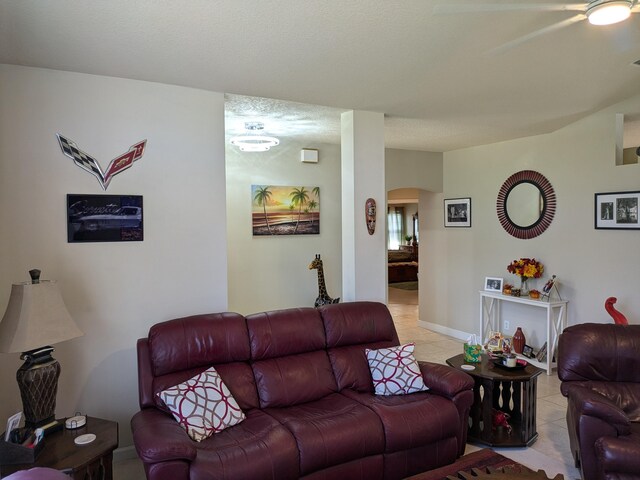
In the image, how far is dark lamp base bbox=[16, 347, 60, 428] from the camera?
7.29 ft

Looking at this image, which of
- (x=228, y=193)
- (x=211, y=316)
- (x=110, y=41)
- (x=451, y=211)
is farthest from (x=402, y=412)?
(x=451, y=211)

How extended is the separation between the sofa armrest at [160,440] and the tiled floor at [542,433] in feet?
2.14

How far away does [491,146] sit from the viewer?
5.63 metres

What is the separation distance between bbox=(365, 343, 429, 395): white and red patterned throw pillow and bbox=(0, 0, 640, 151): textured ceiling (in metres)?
1.98

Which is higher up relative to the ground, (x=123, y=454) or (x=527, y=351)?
(x=527, y=351)

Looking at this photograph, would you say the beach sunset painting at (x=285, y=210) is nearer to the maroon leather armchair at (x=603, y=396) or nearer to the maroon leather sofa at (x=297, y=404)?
the maroon leather sofa at (x=297, y=404)

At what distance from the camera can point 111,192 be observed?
2.97 meters

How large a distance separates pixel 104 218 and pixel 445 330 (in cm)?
491

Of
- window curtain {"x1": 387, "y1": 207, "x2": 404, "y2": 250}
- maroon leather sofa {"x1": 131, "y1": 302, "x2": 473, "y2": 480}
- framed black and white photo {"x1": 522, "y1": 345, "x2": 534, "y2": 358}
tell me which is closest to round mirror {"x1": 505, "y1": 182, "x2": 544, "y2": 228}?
framed black and white photo {"x1": 522, "y1": 345, "x2": 534, "y2": 358}

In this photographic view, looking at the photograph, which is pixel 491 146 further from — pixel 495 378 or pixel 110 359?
pixel 110 359

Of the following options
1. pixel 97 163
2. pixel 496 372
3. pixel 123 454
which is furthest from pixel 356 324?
pixel 97 163

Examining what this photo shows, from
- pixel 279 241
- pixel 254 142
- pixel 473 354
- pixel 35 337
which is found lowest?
pixel 473 354

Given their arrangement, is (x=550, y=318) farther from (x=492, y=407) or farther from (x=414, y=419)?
(x=414, y=419)

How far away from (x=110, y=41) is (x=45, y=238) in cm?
131
